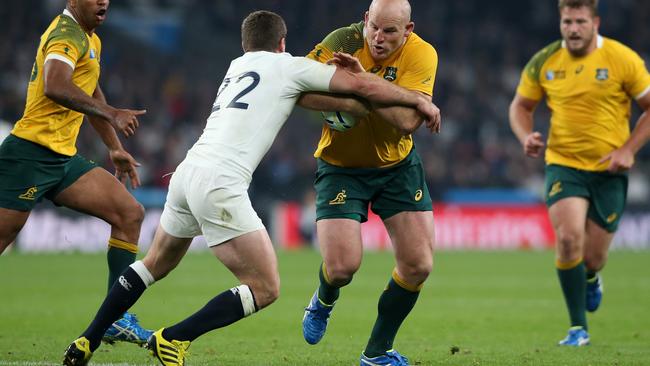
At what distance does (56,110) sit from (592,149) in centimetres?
457

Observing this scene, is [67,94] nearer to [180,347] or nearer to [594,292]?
[180,347]

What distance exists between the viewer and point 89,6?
733 centimetres

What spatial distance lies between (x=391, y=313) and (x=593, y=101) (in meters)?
3.16

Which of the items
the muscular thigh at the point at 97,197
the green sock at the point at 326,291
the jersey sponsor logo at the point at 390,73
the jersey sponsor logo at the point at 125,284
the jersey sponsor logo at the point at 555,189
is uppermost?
the jersey sponsor logo at the point at 390,73

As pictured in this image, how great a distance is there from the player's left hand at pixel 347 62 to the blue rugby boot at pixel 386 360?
6.52 feet

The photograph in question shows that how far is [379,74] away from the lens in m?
7.02

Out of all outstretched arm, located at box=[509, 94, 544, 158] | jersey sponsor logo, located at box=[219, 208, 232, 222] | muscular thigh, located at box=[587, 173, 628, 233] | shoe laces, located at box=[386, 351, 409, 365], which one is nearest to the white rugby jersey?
jersey sponsor logo, located at box=[219, 208, 232, 222]

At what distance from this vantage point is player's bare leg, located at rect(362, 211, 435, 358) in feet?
22.8

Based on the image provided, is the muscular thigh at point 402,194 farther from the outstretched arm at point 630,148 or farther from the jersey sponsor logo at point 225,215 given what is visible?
the outstretched arm at point 630,148

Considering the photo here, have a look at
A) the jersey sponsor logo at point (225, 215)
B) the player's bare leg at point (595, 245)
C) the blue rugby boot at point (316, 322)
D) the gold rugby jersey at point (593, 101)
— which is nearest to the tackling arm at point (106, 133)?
the blue rugby boot at point (316, 322)

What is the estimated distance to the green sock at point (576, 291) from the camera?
8703 mm

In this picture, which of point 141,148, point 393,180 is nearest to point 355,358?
point 393,180

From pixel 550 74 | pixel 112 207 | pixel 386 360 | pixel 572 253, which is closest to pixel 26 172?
pixel 112 207

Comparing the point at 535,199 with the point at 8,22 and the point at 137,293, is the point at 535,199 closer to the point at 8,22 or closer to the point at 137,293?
the point at 8,22
